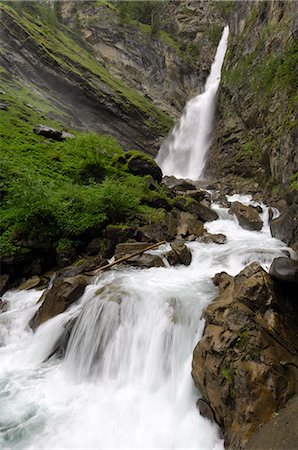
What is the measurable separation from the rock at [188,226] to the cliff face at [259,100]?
16.9ft

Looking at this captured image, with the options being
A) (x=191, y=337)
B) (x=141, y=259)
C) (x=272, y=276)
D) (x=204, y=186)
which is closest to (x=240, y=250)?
(x=141, y=259)

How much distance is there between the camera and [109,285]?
8188 millimetres

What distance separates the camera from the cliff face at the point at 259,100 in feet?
55.6

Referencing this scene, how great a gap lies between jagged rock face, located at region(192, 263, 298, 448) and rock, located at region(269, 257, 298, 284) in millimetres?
197

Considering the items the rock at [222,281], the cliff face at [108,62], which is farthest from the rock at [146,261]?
the cliff face at [108,62]

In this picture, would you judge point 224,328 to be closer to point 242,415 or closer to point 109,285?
point 242,415

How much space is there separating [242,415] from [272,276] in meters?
2.77

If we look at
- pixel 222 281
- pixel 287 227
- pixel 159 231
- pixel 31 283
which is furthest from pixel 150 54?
pixel 222 281

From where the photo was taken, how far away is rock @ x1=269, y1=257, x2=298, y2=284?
587 centimetres

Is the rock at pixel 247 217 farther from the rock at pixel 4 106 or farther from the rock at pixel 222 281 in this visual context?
the rock at pixel 4 106

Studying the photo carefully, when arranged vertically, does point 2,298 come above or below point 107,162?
below

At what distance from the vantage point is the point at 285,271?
234 inches

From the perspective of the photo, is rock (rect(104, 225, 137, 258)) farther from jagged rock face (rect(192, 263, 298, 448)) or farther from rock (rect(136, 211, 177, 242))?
jagged rock face (rect(192, 263, 298, 448))

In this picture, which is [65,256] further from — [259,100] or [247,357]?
[259,100]
